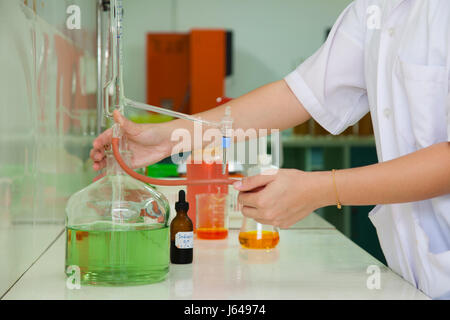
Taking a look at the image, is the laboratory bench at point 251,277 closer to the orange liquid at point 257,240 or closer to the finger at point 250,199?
the orange liquid at point 257,240

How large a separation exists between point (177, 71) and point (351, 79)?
3106 mm

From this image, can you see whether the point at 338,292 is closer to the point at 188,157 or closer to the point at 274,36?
the point at 188,157

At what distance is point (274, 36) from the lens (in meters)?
4.86

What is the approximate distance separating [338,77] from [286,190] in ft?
1.55

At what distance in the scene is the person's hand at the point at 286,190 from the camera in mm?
865

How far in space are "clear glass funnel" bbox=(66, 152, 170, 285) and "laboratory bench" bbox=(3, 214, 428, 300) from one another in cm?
3

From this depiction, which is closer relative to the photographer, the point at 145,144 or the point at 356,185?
the point at 356,185

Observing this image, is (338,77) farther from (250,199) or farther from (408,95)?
(250,199)

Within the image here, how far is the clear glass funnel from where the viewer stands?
0.83 meters

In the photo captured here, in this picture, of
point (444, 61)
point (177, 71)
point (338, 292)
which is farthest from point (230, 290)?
point (177, 71)

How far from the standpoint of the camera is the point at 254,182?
0.87 m

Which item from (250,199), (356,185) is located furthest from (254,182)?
(356,185)

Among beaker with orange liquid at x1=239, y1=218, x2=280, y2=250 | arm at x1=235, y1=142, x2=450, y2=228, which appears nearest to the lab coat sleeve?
beaker with orange liquid at x1=239, y1=218, x2=280, y2=250

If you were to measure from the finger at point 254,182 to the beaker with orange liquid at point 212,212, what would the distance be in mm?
481
